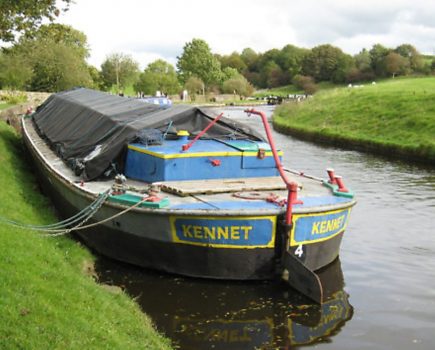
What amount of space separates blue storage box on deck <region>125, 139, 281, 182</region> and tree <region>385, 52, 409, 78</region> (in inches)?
3839

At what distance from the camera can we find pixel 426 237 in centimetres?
1339

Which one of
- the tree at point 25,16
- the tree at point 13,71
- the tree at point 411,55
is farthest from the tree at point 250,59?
the tree at point 25,16

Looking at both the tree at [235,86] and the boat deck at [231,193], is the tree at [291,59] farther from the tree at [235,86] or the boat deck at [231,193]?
the boat deck at [231,193]

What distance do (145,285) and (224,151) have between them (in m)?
3.29

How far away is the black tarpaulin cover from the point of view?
12.4 meters

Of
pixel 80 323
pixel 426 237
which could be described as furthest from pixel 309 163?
pixel 80 323

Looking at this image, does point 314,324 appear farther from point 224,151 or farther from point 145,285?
point 224,151

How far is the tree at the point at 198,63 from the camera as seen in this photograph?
113m

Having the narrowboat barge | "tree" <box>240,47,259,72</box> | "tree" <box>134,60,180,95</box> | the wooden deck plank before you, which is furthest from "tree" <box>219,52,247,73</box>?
the wooden deck plank

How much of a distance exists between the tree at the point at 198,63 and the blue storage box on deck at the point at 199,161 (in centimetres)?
10344

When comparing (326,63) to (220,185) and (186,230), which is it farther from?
(186,230)

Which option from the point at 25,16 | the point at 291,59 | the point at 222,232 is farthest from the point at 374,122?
the point at 291,59

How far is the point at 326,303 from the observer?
9445mm

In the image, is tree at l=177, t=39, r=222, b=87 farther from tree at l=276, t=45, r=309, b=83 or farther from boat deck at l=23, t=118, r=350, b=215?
boat deck at l=23, t=118, r=350, b=215
